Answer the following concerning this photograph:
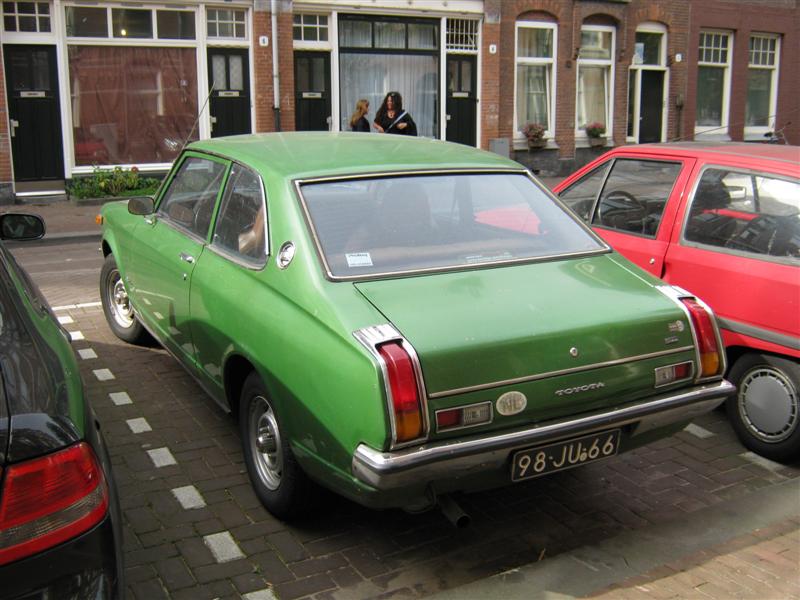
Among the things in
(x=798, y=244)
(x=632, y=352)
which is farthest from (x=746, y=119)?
(x=632, y=352)

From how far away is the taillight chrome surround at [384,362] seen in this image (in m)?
3.35

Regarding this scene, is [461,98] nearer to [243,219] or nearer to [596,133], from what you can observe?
[596,133]

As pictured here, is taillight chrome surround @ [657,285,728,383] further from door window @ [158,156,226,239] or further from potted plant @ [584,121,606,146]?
potted plant @ [584,121,606,146]

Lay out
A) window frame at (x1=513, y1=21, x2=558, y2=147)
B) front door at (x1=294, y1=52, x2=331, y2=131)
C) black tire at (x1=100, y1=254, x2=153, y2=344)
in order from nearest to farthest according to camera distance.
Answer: black tire at (x1=100, y1=254, x2=153, y2=344)
front door at (x1=294, y1=52, x2=331, y2=131)
window frame at (x1=513, y1=21, x2=558, y2=147)

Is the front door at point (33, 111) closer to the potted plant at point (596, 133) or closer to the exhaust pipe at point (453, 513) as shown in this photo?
the potted plant at point (596, 133)

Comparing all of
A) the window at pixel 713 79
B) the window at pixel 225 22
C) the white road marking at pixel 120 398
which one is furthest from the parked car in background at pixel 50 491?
the window at pixel 713 79

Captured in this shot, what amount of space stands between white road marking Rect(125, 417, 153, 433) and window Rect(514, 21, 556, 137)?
17.2 metres

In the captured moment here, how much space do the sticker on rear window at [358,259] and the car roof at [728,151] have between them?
8.91 feet

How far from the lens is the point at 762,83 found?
26.0 meters

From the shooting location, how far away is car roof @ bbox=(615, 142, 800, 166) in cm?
540

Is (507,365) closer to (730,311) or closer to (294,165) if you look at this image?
(294,165)

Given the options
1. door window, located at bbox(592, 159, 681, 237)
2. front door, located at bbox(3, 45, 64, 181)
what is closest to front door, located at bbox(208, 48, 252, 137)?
front door, located at bbox(3, 45, 64, 181)

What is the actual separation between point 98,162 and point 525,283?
14.3 m

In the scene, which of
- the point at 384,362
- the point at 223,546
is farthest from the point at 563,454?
the point at 223,546
